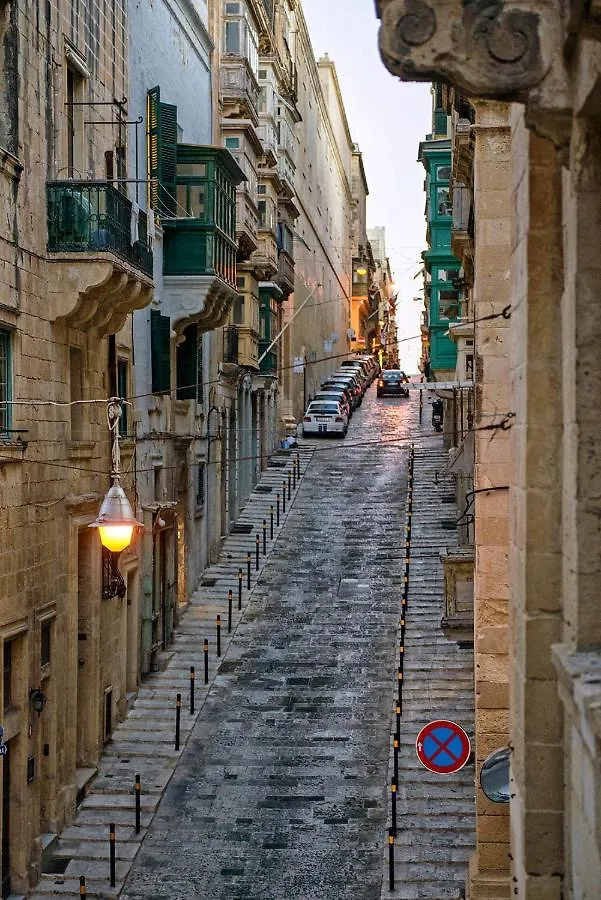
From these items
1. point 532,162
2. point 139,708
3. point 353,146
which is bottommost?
point 139,708

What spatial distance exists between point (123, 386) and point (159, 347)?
3.14 metres

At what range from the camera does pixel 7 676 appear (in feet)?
57.1

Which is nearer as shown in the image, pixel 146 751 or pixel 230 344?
pixel 146 751

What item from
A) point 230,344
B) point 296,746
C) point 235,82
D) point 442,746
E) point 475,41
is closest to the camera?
point 475,41

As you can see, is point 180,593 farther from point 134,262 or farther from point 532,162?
point 532,162

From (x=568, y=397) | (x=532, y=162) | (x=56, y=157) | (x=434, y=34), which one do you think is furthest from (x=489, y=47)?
(x=56, y=157)

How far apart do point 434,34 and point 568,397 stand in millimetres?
1816

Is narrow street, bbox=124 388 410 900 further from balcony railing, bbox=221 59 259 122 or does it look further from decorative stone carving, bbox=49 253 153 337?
balcony railing, bbox=221 59 259 122

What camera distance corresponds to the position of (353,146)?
128500 mm

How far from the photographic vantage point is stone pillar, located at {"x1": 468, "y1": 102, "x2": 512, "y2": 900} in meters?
13.9

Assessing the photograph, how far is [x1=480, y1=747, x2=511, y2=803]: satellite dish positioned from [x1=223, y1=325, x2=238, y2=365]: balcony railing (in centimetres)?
2934

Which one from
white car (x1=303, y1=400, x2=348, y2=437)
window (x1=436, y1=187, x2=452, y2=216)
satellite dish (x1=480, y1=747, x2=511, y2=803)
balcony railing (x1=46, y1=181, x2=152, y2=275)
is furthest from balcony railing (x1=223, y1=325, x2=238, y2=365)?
satellite dish (x1=480, y1=747, x2=511, y2=803)

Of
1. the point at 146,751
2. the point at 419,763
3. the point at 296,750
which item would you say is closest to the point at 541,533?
the point at 419,763

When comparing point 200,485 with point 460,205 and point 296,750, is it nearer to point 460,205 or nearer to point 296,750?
point 460,205
